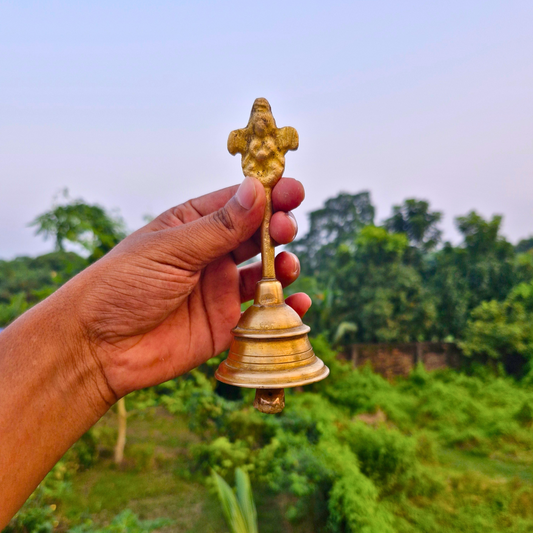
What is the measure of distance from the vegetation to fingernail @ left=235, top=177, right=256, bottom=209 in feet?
8.93

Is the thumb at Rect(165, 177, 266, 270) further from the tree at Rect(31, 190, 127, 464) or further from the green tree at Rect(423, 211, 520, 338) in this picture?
the green tree at Rect(423, 211, 520, 338)

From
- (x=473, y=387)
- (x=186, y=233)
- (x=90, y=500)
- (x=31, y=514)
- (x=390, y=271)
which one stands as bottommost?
(x=473, y=387)

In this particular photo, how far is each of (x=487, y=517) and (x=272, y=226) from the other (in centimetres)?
594

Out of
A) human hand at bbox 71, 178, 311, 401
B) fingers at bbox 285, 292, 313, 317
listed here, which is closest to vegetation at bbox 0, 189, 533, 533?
human hand at bbox 71, 178, 311, 401

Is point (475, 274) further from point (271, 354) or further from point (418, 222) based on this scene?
point (271, 354)

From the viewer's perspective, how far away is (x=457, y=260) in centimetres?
1391

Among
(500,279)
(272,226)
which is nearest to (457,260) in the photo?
(500,279)

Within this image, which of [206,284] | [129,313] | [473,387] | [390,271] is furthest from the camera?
[390,271]

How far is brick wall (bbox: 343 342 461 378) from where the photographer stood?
13.0 m

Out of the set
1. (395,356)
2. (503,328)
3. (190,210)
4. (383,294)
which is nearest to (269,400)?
(190,210)

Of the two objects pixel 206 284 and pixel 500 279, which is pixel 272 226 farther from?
pixel 500 279

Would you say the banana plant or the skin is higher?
the skin

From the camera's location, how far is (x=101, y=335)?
6.78 ft

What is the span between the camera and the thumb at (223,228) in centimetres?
182
